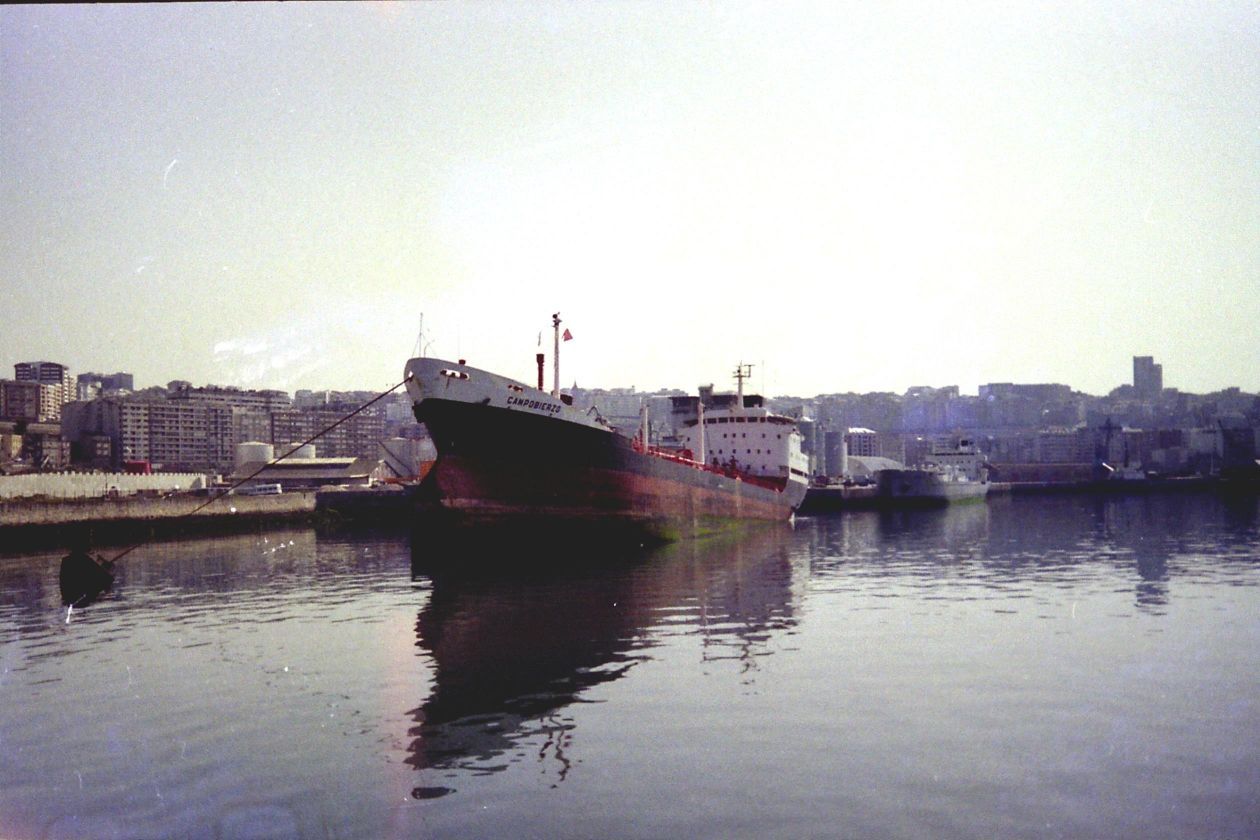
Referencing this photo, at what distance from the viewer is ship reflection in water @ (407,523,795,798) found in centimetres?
1180

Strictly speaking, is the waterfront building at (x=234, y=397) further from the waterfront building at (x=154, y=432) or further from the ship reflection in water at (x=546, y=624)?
the ship reflection in water at (x=546, y=624)

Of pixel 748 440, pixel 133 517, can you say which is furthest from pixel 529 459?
pixel 133 517

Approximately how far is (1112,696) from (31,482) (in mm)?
61826

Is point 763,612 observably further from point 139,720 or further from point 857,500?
point 857,500

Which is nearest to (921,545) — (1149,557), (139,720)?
(1149,557)

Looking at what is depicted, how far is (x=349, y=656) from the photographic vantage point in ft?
55.2

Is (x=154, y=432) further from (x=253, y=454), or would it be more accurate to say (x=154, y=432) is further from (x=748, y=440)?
(x=748, y=440)

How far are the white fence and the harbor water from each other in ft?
118

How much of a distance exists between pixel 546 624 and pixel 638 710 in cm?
702

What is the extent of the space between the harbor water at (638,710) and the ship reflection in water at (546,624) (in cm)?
9

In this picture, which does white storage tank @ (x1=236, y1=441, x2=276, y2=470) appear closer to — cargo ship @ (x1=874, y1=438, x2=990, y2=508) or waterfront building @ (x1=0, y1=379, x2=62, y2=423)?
waterfront building @ (x1=0, y1=379, x2=62, y2=423)

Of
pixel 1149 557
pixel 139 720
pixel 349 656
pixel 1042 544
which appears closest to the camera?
pixel 139 720

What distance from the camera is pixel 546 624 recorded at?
19.7m

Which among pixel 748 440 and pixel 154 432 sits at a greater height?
pixel 154 432
